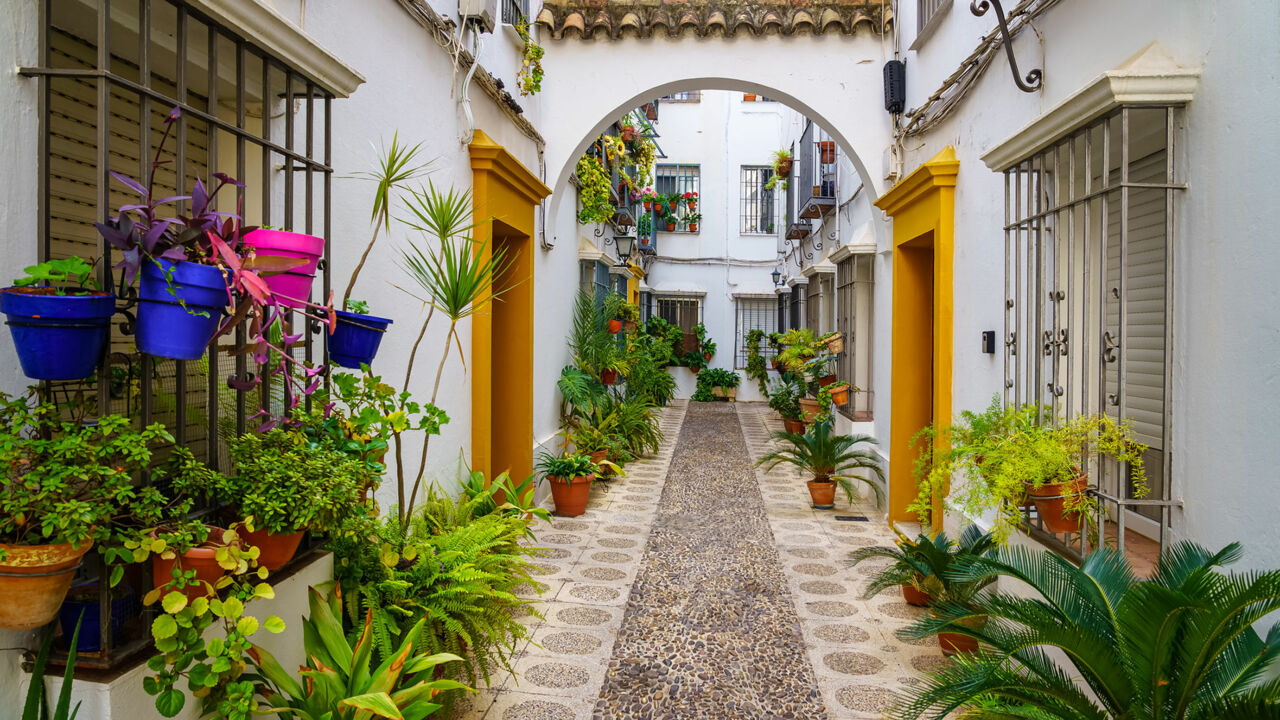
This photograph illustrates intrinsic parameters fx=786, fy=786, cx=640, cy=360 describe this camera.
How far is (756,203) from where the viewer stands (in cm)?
1822

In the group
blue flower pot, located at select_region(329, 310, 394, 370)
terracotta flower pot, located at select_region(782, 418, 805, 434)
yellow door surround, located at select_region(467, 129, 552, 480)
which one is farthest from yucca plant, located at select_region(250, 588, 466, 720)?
terracotta flower pot, located at select_region(782, 418, 805, 434)

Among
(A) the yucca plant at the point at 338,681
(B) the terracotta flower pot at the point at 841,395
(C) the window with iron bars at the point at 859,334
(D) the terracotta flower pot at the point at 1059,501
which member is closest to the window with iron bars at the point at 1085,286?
(D) the terracotta flower pot at the point at 1059,501

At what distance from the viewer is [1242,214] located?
2367 mm

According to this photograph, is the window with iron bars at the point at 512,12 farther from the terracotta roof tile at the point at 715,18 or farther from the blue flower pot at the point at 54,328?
the blue flower pot at the point at 54,328

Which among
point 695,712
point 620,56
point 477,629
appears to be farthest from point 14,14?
point 620,56

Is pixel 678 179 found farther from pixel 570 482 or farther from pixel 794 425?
pixel 570 482

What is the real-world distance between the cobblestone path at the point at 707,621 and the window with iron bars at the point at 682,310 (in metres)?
10.9

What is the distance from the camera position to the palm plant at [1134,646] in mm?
1979

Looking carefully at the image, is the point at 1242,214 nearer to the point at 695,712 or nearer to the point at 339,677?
the point at 695,712

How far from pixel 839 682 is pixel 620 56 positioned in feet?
18.1

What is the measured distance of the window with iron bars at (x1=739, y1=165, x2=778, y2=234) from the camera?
715 inches

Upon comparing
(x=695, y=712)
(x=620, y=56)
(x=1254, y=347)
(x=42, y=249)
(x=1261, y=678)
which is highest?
(x=620, y=56)

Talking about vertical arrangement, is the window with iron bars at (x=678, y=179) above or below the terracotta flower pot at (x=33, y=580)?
above

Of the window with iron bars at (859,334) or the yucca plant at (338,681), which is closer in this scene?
the yucca plant at (338,681)
